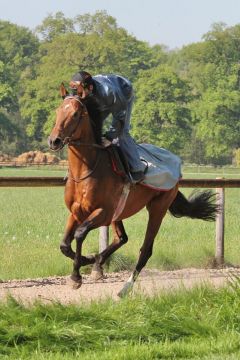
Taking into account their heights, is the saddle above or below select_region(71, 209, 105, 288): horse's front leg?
above

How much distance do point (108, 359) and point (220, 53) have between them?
91.4 metres

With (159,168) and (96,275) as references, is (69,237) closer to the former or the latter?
(96,275)

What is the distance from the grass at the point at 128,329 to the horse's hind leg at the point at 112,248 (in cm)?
234

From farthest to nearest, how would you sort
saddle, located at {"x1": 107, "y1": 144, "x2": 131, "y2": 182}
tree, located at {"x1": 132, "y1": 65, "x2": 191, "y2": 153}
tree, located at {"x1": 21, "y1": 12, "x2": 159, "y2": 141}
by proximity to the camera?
tree, located at {"x1": 21, "y1": 12, "x2": 159, "y2": 141} < tree, located at {"x1": 132, "y1": 65, "x2": 191, "y2": 153} < saddle, located at {"x1": 107, "y1": 144, "x2": 131, "y2": 182}

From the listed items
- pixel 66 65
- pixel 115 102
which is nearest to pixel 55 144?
pixel 115 102

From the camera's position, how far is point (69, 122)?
8609 millimetres

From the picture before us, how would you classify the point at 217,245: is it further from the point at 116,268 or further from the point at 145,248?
the point at 145,248

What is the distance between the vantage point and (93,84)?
8.80 m

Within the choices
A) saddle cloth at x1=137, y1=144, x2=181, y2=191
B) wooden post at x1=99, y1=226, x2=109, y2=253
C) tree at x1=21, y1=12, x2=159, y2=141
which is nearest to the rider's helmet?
saddle cloth at x1=137, y1=144, x2=181, y2=191

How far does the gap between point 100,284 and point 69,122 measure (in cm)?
219

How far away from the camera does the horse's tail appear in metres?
11.0

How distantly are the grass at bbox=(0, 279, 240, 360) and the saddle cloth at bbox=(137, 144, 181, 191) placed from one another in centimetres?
240

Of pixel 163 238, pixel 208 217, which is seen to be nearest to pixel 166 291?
pixel 208 217

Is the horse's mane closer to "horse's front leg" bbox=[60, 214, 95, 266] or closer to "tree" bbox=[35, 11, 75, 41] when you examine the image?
"horse's front leg" bbox=[60, 214, 95, 266]
